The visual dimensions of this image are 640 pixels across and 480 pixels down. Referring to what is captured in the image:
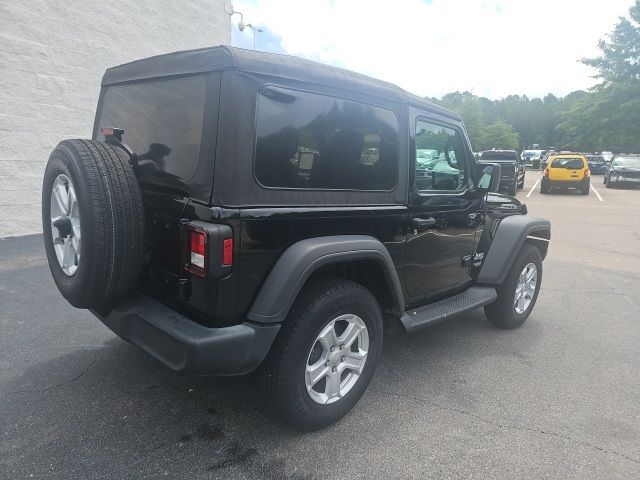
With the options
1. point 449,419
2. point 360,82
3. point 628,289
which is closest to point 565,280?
point 628,289

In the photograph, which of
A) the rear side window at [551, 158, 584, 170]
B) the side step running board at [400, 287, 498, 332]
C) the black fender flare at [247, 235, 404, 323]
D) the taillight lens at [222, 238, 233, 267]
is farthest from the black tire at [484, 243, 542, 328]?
the rear side window at [551, 158, 584, 170]

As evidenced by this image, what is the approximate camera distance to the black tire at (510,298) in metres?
4.02

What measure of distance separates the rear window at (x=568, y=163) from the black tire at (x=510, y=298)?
54.9 ft

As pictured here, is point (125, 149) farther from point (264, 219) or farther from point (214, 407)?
point (214, 407)

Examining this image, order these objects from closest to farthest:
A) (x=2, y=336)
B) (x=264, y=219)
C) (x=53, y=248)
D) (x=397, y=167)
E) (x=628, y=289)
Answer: (x=264, y=219) < (x=53, y=248) < (x=397, y=167) < (x=2, y=336) < (x=628, y=289)

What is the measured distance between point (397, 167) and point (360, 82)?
1.91 feet

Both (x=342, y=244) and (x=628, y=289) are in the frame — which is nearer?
(x=342, y=244)

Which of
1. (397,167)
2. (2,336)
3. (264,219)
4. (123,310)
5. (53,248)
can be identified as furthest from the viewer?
(2,336)

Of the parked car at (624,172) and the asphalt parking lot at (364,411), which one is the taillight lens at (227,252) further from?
the parked car at (624,172)

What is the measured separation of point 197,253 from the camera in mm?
2121

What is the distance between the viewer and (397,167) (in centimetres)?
293

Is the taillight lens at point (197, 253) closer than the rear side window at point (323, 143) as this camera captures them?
Yes

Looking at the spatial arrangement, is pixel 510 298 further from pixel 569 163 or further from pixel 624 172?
pixel 624 172

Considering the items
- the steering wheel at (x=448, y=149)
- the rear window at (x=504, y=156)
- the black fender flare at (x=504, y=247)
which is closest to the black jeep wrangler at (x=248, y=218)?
the steering wheel at (x=448, y=149)
